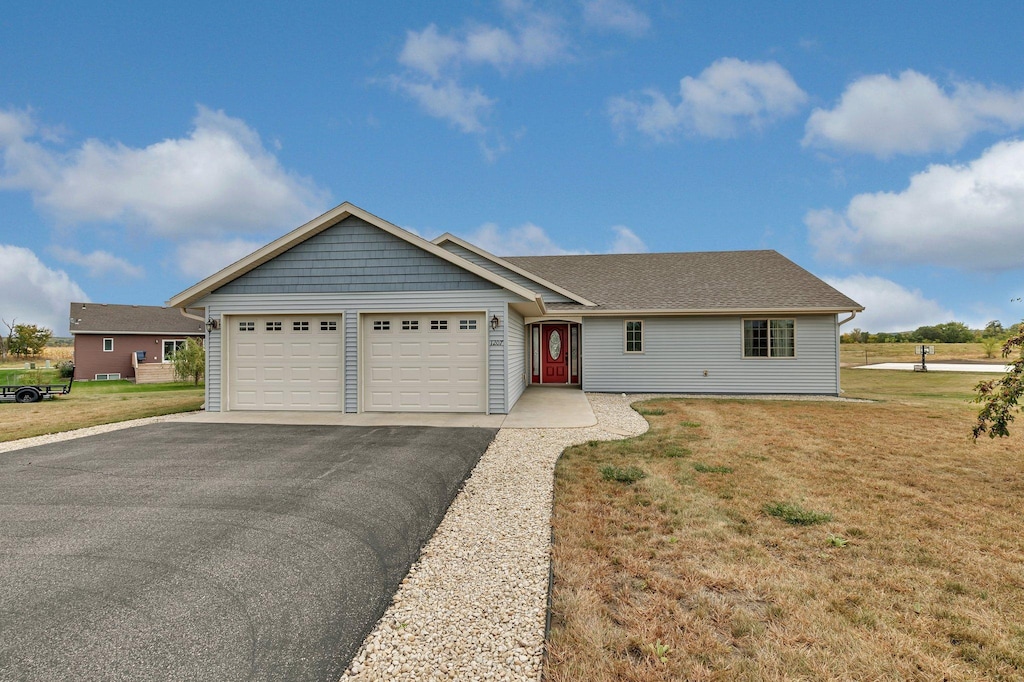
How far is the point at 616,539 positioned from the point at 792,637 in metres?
1.45

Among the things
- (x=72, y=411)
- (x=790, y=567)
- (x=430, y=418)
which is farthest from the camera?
(x=72, y=411)

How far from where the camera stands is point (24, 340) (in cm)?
3838

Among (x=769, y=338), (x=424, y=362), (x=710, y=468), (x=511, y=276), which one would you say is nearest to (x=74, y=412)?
(x=424, y=362)

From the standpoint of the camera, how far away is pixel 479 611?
2.67 m

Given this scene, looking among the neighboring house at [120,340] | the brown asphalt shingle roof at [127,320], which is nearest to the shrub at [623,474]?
the brown asphalt shingle roof at [127,320]

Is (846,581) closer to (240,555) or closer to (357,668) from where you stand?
(357,668)

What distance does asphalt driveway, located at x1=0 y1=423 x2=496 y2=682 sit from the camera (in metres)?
2.27

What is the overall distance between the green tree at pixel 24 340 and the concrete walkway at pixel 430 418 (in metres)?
45.2

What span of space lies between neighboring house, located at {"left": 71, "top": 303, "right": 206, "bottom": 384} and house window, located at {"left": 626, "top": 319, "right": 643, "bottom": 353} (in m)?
22.2

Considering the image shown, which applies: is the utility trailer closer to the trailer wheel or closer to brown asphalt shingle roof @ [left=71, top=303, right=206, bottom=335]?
the trailer wheel

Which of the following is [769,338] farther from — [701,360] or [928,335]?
[928,335]

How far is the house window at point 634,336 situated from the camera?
14.5 meters

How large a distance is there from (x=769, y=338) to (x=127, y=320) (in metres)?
32.6

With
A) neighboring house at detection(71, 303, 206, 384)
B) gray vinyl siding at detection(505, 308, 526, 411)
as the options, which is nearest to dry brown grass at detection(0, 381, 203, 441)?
gray vinyl siding at detection(505, 308, 526, 411)
